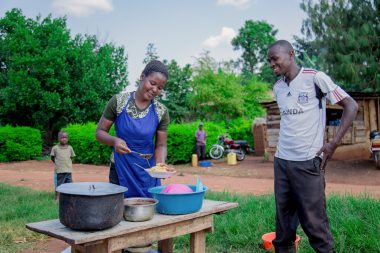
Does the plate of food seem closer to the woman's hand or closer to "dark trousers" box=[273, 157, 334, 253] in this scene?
the woman's hand

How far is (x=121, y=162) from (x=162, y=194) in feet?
1.61

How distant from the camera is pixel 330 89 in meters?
3.30

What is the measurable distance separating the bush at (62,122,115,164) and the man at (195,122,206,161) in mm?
3428

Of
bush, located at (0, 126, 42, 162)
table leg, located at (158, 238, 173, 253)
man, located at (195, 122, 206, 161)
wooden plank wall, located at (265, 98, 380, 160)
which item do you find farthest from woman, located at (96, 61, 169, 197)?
bush, located at (0, 126, 42, 162)

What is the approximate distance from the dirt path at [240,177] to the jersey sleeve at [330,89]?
18.6 ft

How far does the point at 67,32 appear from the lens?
21297mm

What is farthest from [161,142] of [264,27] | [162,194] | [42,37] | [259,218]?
[264,27]

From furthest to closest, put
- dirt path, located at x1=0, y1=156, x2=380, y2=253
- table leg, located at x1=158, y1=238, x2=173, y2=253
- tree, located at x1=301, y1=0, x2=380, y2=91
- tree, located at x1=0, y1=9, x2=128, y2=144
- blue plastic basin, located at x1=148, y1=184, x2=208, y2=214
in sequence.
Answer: tree, located at x1=0, y1=9, x2=128, y2=144, tree, located at x1=301, y1=0, x2=380, y2=91, dirt path, located at x1=0, y1=156, x2=380, y2=253, table leg, located at x1=158, y1=238, x2=173, y2=253, blue plastic basin, located at x1=148, y1=184, x2=208, y2=214

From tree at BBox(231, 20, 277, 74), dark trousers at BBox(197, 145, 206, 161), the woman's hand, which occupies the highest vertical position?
tree at BBox(231, 20, 277, 74)

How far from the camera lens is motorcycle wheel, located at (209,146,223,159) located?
57.2ft

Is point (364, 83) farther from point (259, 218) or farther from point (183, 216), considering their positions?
point (183, 216)

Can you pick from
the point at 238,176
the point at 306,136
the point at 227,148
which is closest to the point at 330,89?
the point at 306,136

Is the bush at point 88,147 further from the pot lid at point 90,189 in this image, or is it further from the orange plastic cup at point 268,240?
the pot lid at point 90,189

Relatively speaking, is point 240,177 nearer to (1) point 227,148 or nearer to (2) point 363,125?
(1) point 227,148
